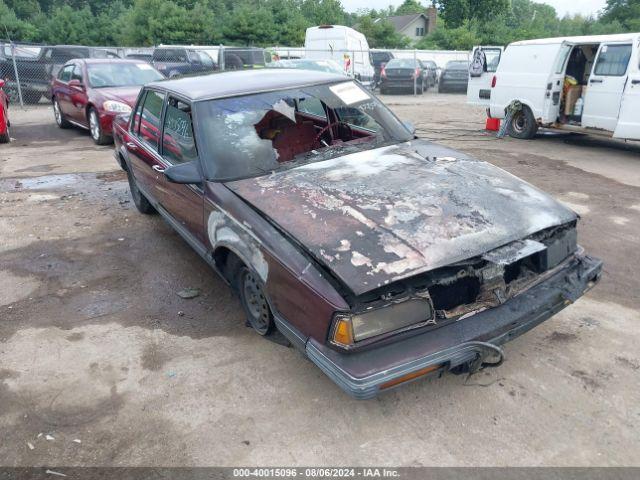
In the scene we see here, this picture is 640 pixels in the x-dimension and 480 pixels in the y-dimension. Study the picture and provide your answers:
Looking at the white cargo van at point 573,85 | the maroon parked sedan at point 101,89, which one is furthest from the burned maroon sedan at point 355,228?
the white cargo van at point 573,85

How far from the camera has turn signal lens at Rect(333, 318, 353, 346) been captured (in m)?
2.40

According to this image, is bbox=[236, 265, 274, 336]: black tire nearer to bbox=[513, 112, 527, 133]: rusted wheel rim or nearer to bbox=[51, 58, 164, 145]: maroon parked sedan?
bbox=[51, 58, 164, 145]: maroon parked sedan

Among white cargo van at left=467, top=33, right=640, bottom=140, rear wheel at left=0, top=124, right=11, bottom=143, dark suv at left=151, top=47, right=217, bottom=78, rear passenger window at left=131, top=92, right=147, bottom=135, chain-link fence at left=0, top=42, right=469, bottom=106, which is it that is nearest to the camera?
rear passenger window at left=131, top=92, right=147, bottom=135

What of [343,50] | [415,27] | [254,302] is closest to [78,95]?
[254,302]

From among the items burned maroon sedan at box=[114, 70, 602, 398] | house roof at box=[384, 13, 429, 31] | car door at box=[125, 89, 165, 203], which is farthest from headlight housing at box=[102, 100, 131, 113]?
house roof at box=[384, 13, 429, 31]

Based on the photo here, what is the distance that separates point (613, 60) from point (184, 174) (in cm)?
812

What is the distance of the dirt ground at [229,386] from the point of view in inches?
101

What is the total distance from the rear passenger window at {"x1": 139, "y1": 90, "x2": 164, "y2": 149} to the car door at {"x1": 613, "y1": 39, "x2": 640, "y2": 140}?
7.47 m

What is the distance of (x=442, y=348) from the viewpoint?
98.9 inches

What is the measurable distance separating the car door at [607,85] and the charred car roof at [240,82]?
6.26 m


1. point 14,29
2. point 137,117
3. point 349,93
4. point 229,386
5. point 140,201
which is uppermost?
point 14,29

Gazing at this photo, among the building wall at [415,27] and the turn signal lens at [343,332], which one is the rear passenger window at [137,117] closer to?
the turn signal lens at [343,332]

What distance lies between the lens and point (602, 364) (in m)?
3.12

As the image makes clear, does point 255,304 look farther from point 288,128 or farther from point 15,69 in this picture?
point 15,69
